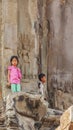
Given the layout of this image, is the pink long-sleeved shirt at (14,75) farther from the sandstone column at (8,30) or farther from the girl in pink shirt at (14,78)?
the sandstone column at (8,30)

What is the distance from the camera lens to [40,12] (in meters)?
23.9

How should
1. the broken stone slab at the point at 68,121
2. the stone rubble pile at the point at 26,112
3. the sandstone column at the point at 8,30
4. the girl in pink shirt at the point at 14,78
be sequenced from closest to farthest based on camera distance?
1. the broken stone slab at the point at 68,121
2. the stone rubble pile at the point at 26,112
3. the girl in pink shirt at the point at 14,78
4. the sandstone column at the point at 8,30

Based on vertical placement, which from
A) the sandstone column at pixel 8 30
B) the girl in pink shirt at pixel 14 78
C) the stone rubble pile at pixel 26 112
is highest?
the sandstone column at pixel 8 30

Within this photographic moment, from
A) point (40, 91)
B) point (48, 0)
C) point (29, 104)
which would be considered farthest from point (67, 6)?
point (29, 104)

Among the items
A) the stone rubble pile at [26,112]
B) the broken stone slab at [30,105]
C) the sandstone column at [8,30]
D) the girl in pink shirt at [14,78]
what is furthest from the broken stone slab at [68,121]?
the sandstone column at [8,30]

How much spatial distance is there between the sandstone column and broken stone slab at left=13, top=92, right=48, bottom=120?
6.15 m

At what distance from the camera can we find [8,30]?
2219 centimetres

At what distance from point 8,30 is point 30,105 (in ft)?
21.8

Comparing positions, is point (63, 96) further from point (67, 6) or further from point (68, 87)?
point (67, 6)

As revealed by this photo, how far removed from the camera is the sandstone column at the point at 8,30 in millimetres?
22062

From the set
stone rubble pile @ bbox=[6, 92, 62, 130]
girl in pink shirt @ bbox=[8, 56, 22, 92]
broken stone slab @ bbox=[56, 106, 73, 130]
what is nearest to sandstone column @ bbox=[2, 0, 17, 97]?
girl in pink shirt @ bbox=[8, 56, 22, 92]

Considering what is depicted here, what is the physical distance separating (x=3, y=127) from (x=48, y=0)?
9399 millimetres

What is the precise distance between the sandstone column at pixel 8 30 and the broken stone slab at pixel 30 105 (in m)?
6.15

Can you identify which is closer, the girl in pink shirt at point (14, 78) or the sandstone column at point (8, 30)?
the girl in pink shirt at point (14, 78)
